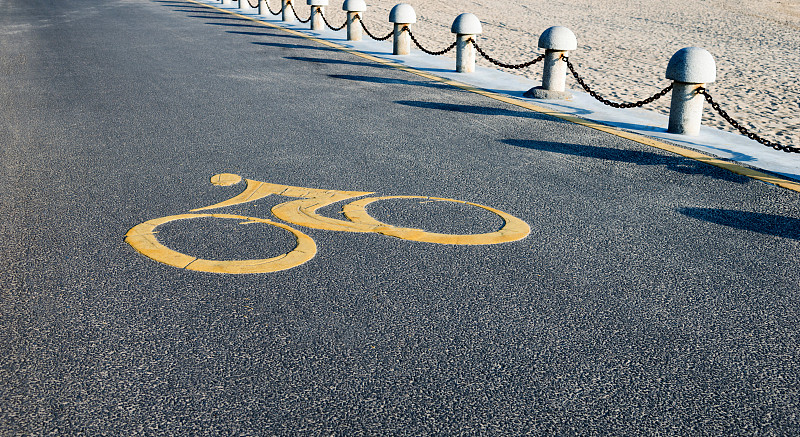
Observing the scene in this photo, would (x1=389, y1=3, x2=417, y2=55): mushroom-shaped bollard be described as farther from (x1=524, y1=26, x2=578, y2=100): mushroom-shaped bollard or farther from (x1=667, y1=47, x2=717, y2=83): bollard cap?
(x1=667, y1=47, x2=717, y2=83): bollard cap

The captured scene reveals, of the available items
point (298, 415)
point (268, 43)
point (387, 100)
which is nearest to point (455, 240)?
point (298, 415)

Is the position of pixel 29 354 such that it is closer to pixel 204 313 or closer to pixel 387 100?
Result: pixel 204 313

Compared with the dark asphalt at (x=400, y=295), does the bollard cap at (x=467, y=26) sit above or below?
above

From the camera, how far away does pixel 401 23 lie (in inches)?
598

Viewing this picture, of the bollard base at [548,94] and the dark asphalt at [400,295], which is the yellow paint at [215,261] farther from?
the bollard base at [548,94]

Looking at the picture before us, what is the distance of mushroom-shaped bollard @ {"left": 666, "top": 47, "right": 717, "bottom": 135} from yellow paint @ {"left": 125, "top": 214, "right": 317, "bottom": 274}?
5119mm

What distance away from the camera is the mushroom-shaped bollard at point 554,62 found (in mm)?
10625

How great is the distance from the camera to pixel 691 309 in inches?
159

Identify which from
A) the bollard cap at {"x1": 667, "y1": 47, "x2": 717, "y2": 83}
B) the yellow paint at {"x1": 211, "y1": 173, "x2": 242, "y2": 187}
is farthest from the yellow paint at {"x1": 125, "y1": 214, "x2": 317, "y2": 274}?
the bollard cap at {"x1": 667, "y1": 47, "x2": 717, "y2": 83}

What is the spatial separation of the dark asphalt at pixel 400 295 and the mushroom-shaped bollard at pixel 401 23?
23.6ft

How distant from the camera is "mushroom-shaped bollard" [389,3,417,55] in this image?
15.1 meters

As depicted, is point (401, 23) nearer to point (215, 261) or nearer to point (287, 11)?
point (287, 11)

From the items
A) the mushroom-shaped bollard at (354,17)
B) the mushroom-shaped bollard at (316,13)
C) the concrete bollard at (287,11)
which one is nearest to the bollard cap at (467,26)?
the mushroom-shaped bollard at (354,17)

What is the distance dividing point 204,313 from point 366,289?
0.88 m
